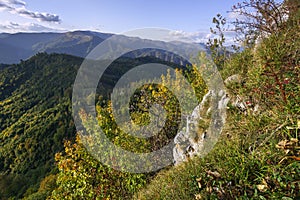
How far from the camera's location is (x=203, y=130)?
17.7 ft

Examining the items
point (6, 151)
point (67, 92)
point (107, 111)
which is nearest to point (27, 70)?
point (67, 92)

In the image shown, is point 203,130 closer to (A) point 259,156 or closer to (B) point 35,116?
(A) point 259,156

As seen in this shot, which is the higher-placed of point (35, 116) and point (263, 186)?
point (263, 186)

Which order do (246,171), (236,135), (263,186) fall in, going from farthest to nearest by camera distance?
(236,135)
(246,171)
(263,186)

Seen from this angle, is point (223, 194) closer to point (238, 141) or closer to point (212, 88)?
point (238, 141)

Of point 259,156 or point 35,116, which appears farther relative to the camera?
point 35,116

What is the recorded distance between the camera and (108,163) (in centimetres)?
821

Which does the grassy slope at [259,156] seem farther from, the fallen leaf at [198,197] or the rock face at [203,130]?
the rock face at [203,130]

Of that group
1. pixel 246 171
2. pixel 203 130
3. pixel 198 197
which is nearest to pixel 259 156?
pixel 246 171

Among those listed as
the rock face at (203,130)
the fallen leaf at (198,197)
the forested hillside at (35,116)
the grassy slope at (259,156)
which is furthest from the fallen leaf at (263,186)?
the forested hillside at (35,116)

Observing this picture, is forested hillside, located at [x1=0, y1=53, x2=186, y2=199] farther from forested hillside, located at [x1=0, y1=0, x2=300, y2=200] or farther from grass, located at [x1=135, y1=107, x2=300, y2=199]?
grass, located at [x1=135, y1=107, x2=300, y2=199]

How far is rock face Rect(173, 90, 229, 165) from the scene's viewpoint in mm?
4722

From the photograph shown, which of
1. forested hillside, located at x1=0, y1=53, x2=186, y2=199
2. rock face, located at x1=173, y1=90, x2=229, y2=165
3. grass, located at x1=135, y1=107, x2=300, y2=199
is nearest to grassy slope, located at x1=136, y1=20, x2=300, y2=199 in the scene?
grass, located at x1=135, y1=107, x2=300, y2=199

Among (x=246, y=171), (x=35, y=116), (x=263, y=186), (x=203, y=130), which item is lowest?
(x=35, y=116)
